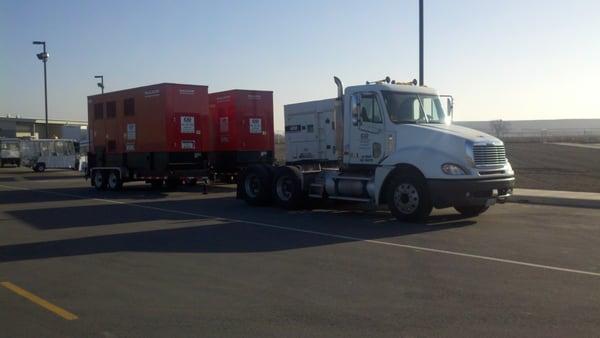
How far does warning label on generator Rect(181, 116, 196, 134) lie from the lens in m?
23.3

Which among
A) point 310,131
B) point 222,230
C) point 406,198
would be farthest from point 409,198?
point 310,131

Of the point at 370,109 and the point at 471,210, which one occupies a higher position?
the point at 370,109

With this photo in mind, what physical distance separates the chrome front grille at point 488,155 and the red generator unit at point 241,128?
13017mm

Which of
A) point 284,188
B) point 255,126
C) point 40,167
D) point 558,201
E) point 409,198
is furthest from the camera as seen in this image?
point 40,167

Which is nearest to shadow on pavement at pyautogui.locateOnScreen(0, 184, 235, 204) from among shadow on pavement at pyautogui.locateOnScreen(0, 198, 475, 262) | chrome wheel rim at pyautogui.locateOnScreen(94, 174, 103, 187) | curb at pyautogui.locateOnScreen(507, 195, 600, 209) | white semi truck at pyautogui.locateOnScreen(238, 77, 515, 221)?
chrome wheel rim at pyautogui.locateOnScreen(94, 174, 103, 187)

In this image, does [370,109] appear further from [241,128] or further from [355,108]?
[241,128]

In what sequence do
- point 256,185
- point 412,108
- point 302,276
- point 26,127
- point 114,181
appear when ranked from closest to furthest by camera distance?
point 302,276 < point 412,108 < point 256,185 < point 114,181 < point 26,127

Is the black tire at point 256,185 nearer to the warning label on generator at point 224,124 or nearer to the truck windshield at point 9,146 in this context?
the warning label on generator at point 224,124

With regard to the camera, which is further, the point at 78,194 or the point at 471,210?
the point at 78,194

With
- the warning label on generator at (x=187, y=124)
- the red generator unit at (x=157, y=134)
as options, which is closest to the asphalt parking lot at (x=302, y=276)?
the red generator unit at (x=157, y=134)

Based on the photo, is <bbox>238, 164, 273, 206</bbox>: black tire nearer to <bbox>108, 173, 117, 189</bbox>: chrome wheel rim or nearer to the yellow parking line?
<bbox>108, 173, 117, 189</bbox>: chrome wheel rim

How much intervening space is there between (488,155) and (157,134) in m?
13.6

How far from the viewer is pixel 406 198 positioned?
13672mm

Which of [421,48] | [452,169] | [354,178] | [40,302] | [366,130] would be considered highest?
[421,48]
